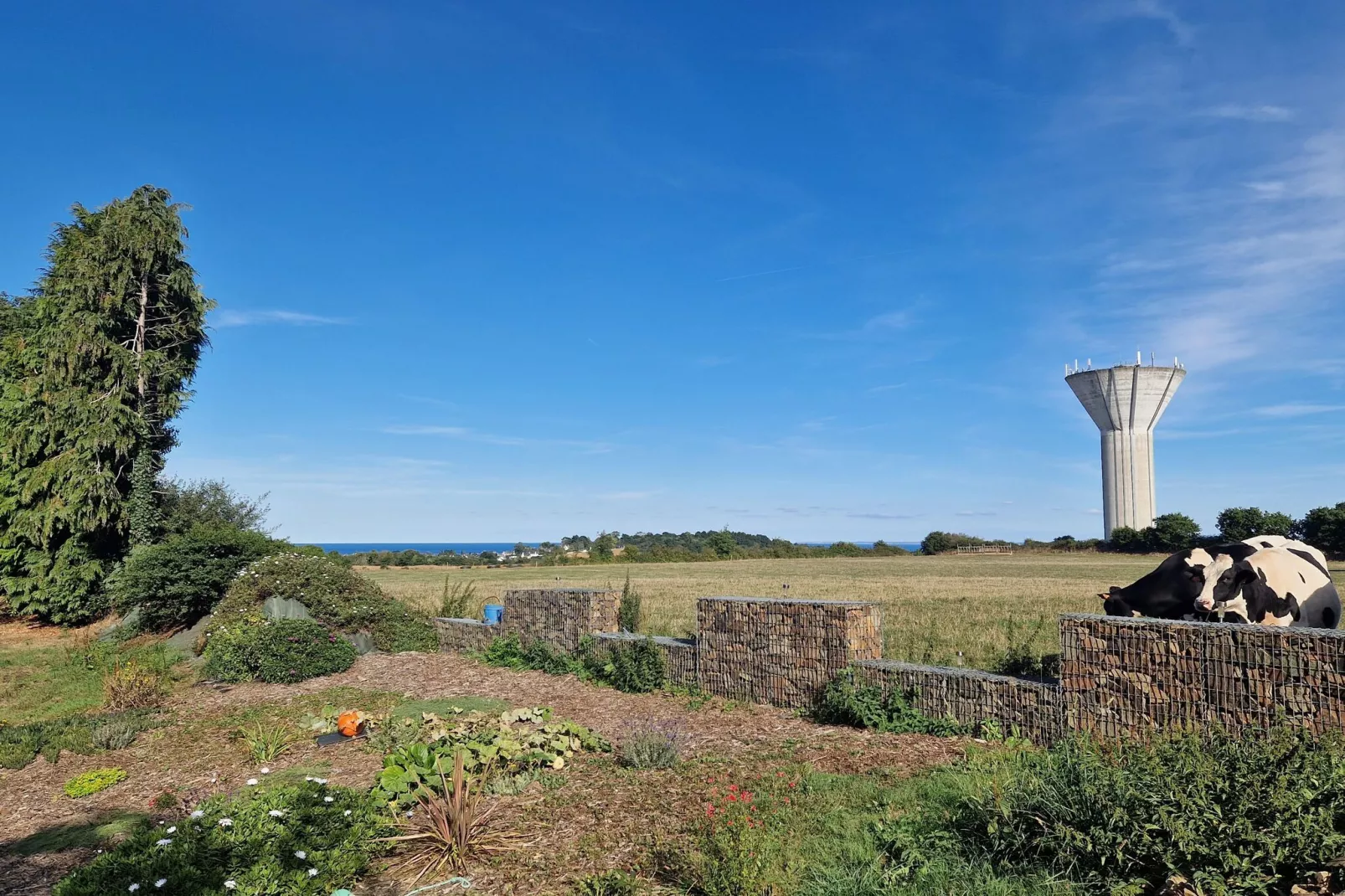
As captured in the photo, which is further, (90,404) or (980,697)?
(90,404)

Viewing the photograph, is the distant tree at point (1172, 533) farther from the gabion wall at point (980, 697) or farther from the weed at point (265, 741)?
the weed at point (265, 741)

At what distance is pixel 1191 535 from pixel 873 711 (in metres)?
73.4

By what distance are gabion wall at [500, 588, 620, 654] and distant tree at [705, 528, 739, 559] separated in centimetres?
5617

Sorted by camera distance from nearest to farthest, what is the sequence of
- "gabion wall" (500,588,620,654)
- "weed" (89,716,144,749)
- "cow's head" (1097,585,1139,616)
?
"weed" (89,716,144,749) < "cow's head" (1097,585,1139,616) < "gabion wall" (500,588,620,654)

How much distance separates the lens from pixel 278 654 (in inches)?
543

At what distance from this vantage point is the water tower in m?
82.1

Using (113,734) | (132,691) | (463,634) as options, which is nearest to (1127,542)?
(463,634)

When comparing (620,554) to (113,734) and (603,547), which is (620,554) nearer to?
(603,547)

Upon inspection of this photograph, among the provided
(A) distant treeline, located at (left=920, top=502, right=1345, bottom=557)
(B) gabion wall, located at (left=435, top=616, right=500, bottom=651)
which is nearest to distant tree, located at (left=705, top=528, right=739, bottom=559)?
(A) distant treeline, located at (left=920, top=502, right=1345, bottom=557)

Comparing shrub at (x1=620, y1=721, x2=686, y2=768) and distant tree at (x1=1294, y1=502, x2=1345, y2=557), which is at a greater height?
distant tree at (x1=1294, y1=502, x2=1345, y2=557)

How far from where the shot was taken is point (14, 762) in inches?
368

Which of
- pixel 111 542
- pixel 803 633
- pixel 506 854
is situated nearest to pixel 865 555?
pixel 111 542

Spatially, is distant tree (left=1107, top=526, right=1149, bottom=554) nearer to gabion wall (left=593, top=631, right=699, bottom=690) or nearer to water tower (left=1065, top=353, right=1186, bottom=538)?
water tower (left=1065, top=353, right=1186, bottom=538)

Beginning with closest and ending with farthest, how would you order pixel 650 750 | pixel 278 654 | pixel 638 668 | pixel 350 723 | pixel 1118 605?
pixel 650 750
pixel 350 723
pixel 1118 605
pixel 638 668
pixel 278 654
